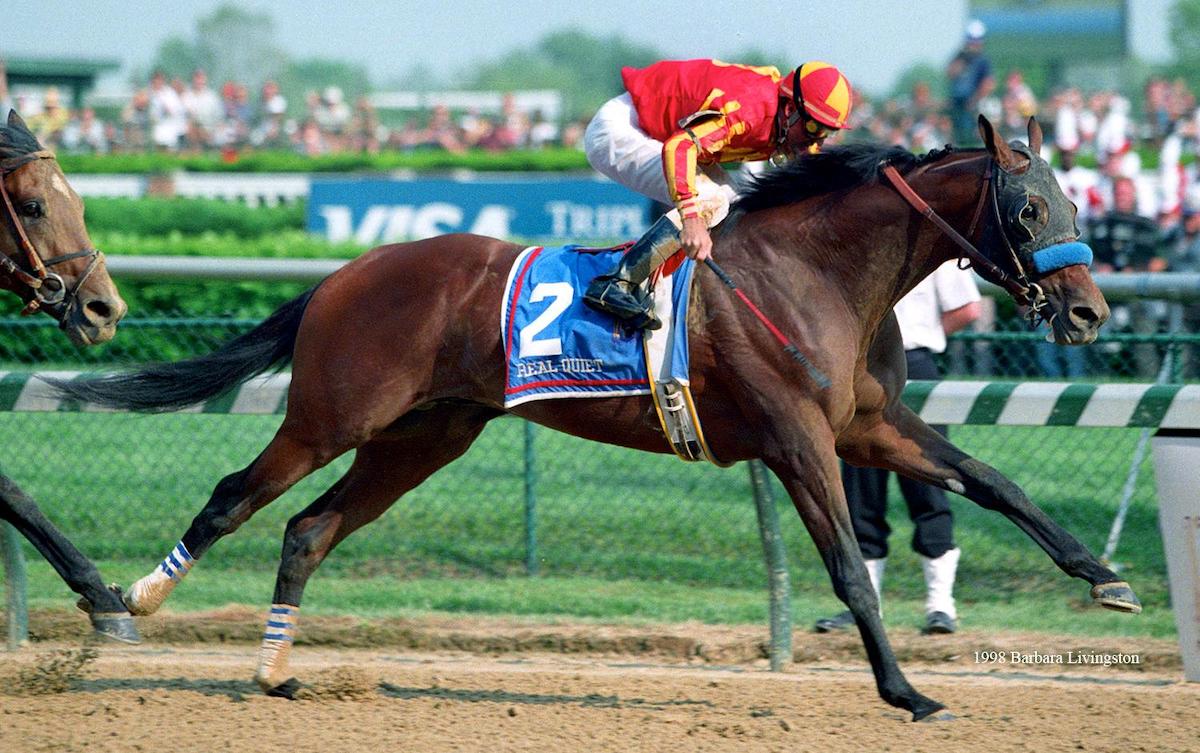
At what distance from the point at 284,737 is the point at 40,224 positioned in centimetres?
183

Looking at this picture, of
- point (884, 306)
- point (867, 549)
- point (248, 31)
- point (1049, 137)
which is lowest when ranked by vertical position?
point (248, 31)

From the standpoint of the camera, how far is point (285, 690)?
4.90m

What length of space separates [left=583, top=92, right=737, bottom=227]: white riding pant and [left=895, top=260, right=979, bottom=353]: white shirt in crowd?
1124mm

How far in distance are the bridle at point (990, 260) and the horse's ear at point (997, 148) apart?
3 centimetres

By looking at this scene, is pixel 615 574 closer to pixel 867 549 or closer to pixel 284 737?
pixel 867 549

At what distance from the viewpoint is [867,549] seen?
580 cm

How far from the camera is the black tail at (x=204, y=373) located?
5121 millimetres

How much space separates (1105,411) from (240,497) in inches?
113

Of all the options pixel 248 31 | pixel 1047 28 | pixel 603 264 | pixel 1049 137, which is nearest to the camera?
pixel 603 264

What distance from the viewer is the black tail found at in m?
5.12

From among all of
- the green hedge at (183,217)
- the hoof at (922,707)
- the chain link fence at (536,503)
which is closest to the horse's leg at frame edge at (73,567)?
the chain link fence at (536,503)

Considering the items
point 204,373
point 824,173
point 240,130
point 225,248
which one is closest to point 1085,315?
point 824,173

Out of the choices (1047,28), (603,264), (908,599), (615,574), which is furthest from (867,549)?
(1047,28)

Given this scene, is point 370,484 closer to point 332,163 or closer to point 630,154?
point 630,154
